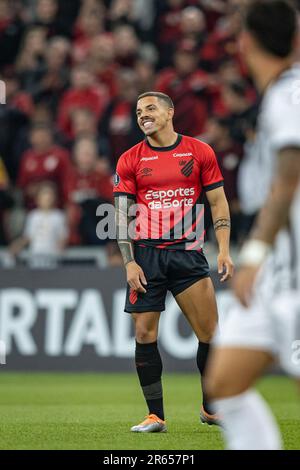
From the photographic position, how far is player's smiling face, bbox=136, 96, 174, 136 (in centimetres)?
820

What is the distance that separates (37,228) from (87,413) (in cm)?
544

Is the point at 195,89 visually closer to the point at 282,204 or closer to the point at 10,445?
the point at 10,445

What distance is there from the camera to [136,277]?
318 inches

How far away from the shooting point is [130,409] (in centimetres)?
1010

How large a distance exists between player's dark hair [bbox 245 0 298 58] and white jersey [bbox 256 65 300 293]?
12 cm

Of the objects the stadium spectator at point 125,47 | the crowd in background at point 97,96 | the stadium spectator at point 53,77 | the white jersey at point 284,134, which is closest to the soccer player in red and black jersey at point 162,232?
the white jersey at point 284,134

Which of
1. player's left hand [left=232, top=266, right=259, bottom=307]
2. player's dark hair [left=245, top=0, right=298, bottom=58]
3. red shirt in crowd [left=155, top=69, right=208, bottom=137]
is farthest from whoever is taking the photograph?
red shirt in crowd [left=155, top=69, right=208, bottom=137]

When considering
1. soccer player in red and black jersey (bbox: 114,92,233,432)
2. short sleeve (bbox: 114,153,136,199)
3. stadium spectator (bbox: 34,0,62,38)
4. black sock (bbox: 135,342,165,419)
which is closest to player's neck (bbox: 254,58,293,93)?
soccer player in red and black jersey (bbox: 114,92,233,432)

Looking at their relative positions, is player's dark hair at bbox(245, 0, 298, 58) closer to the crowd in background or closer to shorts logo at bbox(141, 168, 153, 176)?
shorts logo at bbox(141, 168, 153, 176)

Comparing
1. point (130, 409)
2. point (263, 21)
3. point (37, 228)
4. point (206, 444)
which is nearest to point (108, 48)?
point (37, 228)

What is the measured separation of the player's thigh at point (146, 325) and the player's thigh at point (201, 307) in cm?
25

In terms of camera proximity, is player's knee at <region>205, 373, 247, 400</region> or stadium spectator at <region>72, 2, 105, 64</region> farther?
stadium spectator at <region>72, 2, 105, 64</region>

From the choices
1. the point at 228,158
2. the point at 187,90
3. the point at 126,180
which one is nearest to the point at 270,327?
the point at 126,180

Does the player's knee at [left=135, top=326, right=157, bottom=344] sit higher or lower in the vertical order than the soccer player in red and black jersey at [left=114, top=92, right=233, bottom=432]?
lower
